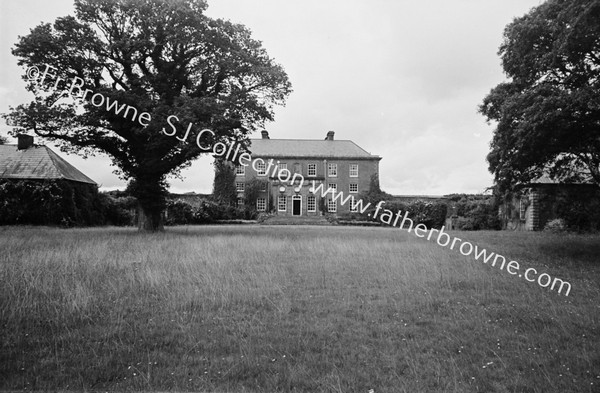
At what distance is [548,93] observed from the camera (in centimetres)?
978

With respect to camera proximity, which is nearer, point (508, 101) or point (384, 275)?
point (384, 275)

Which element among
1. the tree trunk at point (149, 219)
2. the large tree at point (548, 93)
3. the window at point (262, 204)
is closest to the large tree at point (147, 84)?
the tree trunk at point (149, 219)

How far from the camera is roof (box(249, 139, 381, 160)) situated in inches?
1804

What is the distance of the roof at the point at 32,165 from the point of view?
975 inches

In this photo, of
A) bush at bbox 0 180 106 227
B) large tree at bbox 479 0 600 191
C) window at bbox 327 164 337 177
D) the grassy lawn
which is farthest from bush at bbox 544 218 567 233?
bush at bbox 0 180 106 227

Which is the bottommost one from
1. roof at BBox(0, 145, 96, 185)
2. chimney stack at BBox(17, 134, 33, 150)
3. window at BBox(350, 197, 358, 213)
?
window at BBox(350, 197, 358, 213)

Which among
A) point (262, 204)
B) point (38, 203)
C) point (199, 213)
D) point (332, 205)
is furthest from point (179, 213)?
point (332, 205)

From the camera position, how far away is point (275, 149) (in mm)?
46688

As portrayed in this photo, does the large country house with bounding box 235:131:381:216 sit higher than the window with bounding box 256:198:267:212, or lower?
higher

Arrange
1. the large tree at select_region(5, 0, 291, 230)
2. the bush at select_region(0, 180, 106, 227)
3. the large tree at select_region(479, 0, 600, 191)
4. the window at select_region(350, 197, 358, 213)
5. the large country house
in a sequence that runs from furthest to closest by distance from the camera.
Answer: the large country house < the window at select_region(350, 197, 358, 213) < the bush at select_region(0, 180, 106, 227) < the large tree at select_region(5, 0, 291, 230) < the large tree at select_region(479, 0, 600, 191)

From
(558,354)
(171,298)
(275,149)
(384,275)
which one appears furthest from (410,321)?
(275,149)

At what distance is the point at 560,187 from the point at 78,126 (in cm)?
2189

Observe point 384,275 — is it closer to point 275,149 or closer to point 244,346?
point 244,346

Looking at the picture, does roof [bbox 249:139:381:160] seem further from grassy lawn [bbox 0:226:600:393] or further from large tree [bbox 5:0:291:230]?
grassy lawn [bbox 0:226:600:393]
